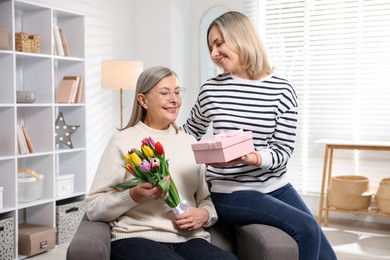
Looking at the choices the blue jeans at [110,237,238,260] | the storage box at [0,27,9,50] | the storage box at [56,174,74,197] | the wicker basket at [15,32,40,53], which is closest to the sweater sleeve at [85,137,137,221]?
the blue jeans at [110,237,238,260]

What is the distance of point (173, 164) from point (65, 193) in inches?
85.7

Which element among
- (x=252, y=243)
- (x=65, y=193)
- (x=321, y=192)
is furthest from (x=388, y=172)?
(x=252, y=243)

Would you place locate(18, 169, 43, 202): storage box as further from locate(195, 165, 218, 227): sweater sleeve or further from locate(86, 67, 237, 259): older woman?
locate(195, 165, 218, 227): sweater sleeve

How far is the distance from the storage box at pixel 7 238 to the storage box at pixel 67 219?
0.45 m

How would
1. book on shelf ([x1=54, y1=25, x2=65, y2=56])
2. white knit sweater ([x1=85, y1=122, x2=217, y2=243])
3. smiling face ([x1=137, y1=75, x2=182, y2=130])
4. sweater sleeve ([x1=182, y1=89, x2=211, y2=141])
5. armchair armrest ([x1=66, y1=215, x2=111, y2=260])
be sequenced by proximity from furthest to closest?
book on shelf ([x1=54, y1=25, x2=65, y2=56]), sweater sleeve ([x1=182, y1=89, x2=211, y2=141]), smiling face ([x1=137, y1=75, x2=182, y2=130]), white knit sweater ([x1=85, y1=122, x2=217, y2=243]), armchair armrest ([x1=66, y1=215, x2=111, y2=260])

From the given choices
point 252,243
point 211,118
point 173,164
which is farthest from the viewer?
point 211,118

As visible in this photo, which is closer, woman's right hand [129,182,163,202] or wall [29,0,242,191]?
woman's right hand [129,182,163,202]

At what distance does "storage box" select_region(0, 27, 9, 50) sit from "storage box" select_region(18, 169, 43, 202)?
2.79ft

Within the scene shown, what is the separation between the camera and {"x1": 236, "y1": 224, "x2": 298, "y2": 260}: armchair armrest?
1.80m

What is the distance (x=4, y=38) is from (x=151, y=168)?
2.11 m

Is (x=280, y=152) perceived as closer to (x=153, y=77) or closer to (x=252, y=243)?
(x=252, y=243)

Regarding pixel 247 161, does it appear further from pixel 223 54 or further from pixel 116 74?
pixel 116 74

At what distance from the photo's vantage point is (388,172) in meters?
4.47

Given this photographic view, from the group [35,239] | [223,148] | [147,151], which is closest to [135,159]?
[147,151]
